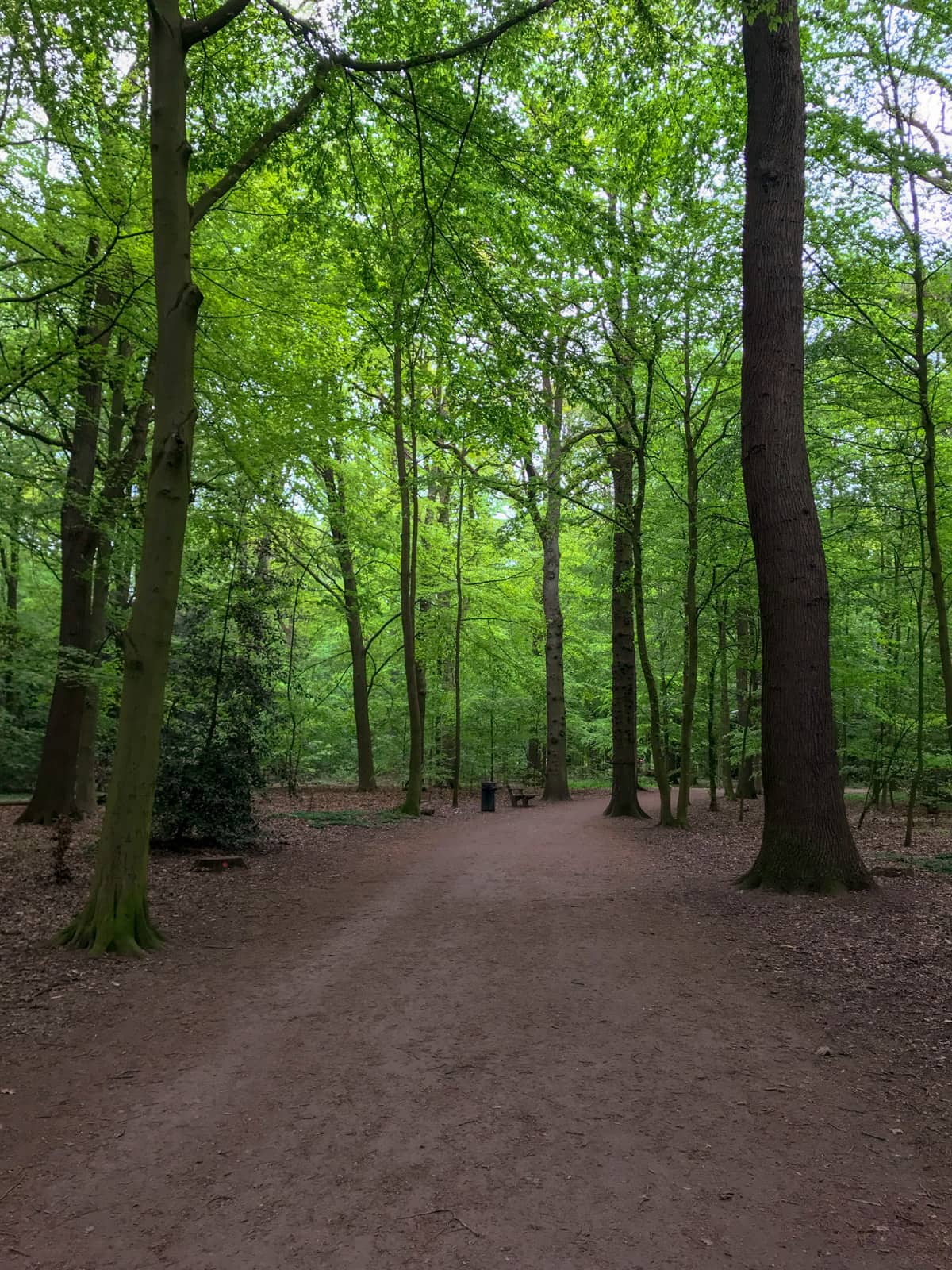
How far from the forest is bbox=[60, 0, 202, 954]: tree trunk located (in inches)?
1.0

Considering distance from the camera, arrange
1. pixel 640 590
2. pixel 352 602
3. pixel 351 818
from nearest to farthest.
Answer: pixel 640 590 → pixel 351 818 → pixel 352 602

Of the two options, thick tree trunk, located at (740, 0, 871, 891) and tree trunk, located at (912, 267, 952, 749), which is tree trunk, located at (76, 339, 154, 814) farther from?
tree trunk, located at (912, 267, 952, 749)

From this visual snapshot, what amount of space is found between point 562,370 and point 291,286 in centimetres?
374

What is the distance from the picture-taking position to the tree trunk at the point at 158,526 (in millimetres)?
5438

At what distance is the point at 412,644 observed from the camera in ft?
45.4

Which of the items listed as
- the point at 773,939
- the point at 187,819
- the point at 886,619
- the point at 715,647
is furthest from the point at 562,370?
the point at 715,647

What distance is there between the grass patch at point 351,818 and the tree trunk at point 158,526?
6.72 meters

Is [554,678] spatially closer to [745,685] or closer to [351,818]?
[745,685]

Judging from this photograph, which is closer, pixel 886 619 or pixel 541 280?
pixel 541 280

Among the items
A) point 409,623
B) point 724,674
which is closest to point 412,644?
point 409,623

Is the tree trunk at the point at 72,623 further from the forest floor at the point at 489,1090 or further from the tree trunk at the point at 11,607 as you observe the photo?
the forest floor at the point at 489,1090

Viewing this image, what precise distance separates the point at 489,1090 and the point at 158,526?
4566 millimetres

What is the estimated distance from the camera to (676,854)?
991 centimetres

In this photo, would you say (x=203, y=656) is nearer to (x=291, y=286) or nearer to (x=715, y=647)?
(x=291, y=286)
